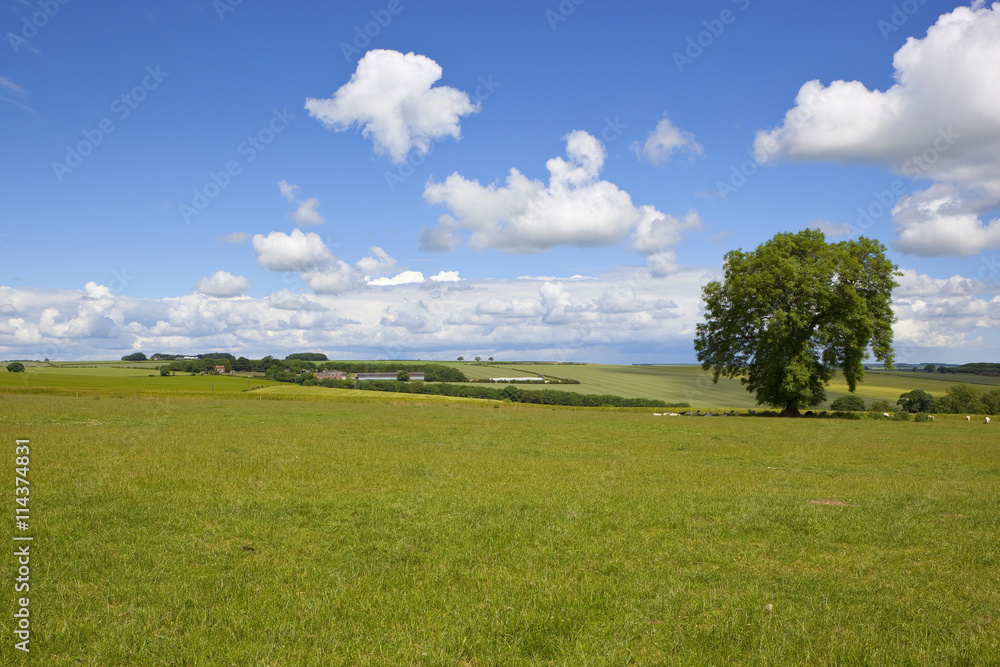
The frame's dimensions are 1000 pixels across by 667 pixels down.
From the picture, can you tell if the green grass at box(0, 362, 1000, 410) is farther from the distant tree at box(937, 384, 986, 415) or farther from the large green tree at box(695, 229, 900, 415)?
the large green tree at box(695, 229, 900, 415)

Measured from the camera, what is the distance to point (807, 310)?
161 ft

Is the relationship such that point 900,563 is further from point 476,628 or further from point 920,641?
point 476,628

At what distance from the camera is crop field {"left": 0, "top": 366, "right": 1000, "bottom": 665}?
7062 mm

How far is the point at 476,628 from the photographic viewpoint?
739cm

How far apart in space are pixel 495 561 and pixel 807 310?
1865 inches

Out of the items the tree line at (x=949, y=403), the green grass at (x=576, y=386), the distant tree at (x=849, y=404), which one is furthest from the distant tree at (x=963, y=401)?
the distant tree at (x=849, y=404)

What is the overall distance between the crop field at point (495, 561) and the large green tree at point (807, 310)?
93.5 feet

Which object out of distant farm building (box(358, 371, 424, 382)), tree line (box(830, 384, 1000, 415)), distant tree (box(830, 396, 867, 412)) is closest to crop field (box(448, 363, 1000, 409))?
distant tree (box(830, 396, 867, 412))

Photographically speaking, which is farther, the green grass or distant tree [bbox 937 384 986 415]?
distant tree [bbox 937 384 986 415]

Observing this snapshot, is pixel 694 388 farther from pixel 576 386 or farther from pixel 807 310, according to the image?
pixel 807 310

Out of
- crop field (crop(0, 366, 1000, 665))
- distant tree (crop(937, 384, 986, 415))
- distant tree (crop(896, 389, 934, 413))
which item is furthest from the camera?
distant tree (crop(896, 389, 934, 413))

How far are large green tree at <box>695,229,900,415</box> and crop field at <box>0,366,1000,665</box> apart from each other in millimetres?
28513

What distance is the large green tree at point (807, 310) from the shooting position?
47344 mm

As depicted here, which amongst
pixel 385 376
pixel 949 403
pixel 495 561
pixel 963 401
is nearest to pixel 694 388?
pixel 949 403
